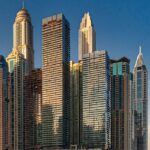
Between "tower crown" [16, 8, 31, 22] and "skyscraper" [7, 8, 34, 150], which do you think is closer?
"skyscraper" [7, 8, 34, 150]

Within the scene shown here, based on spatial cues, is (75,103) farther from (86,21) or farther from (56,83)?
(86,21)

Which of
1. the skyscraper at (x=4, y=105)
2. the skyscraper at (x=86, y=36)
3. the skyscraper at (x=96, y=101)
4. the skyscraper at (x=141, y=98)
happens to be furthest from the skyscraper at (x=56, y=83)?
the skyscraper at (x=141, y=98)

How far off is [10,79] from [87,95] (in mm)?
14725

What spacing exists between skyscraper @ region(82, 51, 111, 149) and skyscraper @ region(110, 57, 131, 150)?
7278 millimetres

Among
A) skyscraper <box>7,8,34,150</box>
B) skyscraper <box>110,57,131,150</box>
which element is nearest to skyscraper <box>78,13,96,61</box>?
skyscraper <box>110,57,131,150</box>

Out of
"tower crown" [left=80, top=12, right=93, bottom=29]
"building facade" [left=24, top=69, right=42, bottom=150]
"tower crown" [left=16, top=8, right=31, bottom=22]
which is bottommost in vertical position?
"building facade" [left=24, top=69, right=42, bottom=150]

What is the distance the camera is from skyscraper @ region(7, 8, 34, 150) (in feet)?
227

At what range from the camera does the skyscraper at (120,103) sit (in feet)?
248

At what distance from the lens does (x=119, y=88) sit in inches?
3221

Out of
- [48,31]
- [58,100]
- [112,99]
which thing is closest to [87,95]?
[58,100]

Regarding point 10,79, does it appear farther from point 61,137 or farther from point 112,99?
point 112,99

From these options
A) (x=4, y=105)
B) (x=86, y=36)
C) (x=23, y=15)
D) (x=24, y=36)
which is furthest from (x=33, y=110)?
(x=23, y=15)

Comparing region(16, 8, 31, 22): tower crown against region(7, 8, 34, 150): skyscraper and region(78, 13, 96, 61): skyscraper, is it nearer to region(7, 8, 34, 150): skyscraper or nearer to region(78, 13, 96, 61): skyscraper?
region(7, 8, 34, 150): skyscraper

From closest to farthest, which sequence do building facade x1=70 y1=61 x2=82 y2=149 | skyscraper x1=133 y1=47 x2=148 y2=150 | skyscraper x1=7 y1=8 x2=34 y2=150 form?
skyscraper x1=7 y1=8 x2=34 y2=150 < building facade x1=70 y1=61 x2=82 y2=149 < skyscraper x1=133 y1=47 x2=148 y2=150
